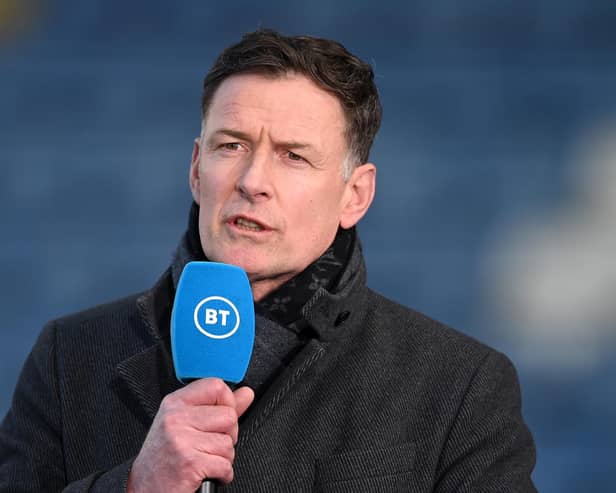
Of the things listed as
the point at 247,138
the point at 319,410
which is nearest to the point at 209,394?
the point at 319,410

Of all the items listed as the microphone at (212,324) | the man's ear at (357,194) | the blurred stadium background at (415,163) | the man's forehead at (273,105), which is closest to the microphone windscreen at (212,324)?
the microphone at (212,324)

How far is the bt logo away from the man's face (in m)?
0.34

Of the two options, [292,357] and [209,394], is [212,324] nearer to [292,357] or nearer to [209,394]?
[209,394]

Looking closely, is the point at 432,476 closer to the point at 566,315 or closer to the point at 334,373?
the point at 334,373

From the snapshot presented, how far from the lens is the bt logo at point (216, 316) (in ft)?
4.61

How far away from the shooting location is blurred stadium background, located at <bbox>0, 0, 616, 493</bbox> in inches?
143

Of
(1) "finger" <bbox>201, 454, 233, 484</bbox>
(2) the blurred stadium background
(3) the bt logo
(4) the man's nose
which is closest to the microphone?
(3) the bt logo

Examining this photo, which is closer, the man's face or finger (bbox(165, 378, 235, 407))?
finger (bbox(165, 378, 235, 407))

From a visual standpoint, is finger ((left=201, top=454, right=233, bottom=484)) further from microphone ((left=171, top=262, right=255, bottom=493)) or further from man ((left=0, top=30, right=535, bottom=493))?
man ((left=0, top=30, right=535, bottom=493))

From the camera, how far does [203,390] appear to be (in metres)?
1.32

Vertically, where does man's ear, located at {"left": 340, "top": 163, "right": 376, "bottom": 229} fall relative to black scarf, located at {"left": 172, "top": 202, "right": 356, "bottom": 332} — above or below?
above

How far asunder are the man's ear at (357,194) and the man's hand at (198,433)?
63 cm

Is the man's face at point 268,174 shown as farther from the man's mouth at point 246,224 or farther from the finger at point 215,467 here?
the finger at point 215,467

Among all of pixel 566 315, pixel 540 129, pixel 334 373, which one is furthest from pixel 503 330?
pixel 334 373
